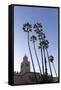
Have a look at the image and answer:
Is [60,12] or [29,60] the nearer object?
[29,60]

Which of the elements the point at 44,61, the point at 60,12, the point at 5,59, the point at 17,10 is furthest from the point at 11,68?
the point at 60,12

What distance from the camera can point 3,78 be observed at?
1.76m

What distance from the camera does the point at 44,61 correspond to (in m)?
1.82

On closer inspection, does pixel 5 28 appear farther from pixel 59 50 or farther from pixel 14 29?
pixel 59 50

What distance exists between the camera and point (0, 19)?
1.76 m

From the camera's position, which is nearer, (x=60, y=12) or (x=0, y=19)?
(x=0, y=19)
